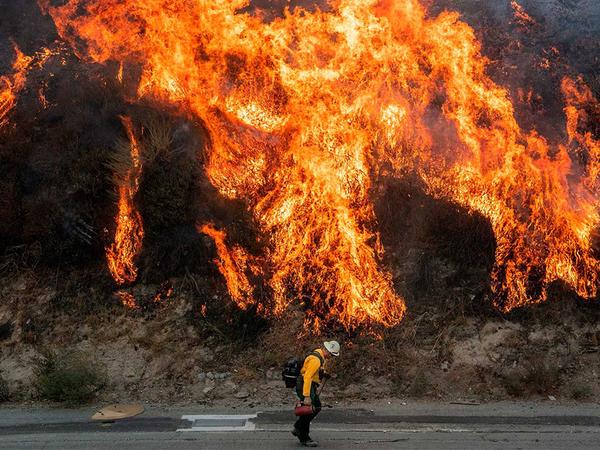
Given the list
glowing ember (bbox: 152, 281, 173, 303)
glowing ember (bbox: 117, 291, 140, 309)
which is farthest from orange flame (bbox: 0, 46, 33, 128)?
glowing ember (bbox: 152, 281, 173, 303)

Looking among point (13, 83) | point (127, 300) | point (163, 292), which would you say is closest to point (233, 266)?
point (163, 292)

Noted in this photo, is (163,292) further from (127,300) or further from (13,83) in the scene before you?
(13,83)

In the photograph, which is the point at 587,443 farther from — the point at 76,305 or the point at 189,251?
the point at 76,305

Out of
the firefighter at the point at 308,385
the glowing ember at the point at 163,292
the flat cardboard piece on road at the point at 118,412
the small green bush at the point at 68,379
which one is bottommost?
the flat cardboard piece on road at the point at 118,412

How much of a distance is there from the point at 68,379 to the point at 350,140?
6705 mm

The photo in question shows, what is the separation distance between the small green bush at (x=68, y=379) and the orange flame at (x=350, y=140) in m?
2.91

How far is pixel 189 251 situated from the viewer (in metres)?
11.4

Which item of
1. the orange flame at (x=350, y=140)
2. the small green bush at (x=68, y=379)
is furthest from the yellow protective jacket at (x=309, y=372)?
the small green bush at (x=68, y=379)

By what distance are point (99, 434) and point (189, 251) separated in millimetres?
4336

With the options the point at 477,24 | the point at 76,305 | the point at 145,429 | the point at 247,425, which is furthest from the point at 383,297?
the point at 477,24

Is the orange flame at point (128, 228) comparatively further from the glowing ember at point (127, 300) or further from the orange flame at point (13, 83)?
the orange flame at point (13, 83)

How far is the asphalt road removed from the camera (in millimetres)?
7355

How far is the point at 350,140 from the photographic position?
11094 millimetres

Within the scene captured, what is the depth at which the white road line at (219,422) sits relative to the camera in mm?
7902
